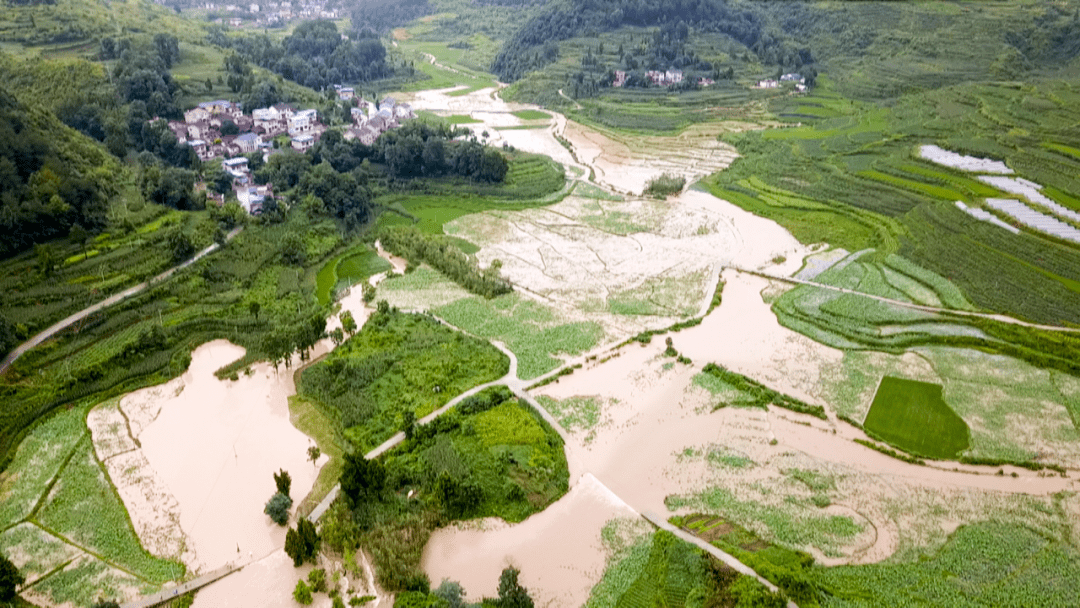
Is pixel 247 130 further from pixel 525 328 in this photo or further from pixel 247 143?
pixel 525 328

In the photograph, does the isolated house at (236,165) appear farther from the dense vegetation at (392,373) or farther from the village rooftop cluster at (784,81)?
the village rooftop cluster at (784,81)

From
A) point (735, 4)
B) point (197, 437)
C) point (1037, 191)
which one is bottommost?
point (197, 437)

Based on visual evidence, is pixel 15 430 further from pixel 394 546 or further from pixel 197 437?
pixel 394 546

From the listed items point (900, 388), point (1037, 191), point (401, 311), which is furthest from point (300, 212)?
point (1037, 191)

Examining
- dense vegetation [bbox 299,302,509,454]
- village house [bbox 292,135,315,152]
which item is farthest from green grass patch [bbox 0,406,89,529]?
village house [bbox 292,135,315,152]

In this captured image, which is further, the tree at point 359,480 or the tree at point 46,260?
the tree at point 46,260

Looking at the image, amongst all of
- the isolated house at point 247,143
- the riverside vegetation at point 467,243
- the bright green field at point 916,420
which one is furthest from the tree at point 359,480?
the isolated house at point 247,143

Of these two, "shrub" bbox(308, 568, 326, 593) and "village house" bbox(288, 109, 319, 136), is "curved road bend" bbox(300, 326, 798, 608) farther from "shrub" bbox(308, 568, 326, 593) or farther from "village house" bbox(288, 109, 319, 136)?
"village house" bbox(288, 109, 319, 136)
